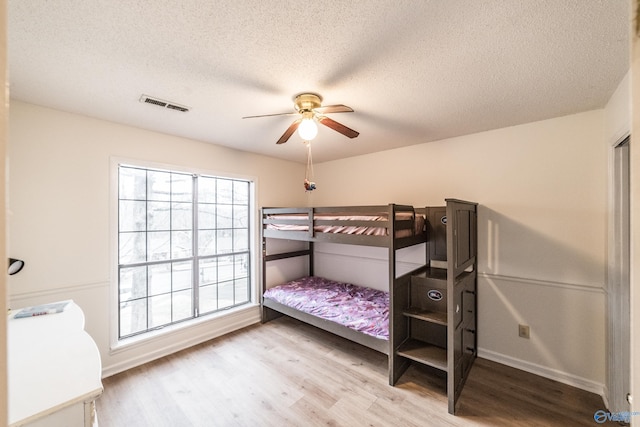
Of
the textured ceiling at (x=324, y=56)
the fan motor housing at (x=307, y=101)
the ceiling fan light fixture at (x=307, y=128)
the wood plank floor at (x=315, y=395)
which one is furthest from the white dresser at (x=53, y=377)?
the fan motor housing at (x=307, y=101)

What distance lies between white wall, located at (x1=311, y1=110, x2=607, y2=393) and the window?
262 cm

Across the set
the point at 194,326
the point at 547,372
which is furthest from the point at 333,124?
the point at 547,372

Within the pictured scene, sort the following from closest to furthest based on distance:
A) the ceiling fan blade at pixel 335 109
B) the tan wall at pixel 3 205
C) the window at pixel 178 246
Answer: the tan wall at pixel 3 205 < the ceiling fan blade at pixel 335 109 < the window at pixel 178 246

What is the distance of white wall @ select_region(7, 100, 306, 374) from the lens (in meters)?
2.05

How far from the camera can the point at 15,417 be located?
0.94 metres

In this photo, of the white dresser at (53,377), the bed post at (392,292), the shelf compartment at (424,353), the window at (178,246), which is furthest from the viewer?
the window at (178,246)

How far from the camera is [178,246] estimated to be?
304 centimetres

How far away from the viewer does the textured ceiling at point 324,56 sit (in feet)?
3.86

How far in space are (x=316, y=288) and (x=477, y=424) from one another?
2.12 metres

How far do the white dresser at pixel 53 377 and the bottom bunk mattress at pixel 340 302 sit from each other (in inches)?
75.8

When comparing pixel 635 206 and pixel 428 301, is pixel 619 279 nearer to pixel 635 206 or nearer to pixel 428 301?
pixel 428 301

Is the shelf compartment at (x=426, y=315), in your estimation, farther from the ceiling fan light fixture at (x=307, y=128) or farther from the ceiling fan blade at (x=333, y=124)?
the ceiling fan light fixture at (x=307, y=128)

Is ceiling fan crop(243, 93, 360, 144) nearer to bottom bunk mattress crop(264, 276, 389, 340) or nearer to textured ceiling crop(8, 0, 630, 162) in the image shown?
textured ceiling crop(8, 0, 630, 162)

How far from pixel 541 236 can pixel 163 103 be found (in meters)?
3.39
